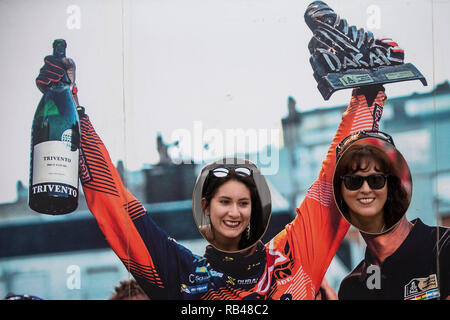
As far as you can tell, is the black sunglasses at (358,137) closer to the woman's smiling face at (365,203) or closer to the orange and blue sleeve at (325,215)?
the orange and blue sleeve at (325,215)

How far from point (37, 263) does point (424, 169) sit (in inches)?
97.6

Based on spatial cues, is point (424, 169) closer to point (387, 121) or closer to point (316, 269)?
point (387, 121)

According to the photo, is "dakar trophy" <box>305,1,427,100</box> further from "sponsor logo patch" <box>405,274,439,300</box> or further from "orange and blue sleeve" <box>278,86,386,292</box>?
"sponsor logo patch" <box>405,274,439,300</box>

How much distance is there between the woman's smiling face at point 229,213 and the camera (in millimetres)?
2975

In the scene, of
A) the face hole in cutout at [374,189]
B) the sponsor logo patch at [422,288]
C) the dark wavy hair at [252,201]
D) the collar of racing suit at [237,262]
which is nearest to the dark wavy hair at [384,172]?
the face hole in cutout at [374,189]

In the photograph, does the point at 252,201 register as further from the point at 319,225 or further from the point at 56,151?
the point at 56,151

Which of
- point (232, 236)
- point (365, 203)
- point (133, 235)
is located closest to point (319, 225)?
point (365, 203)

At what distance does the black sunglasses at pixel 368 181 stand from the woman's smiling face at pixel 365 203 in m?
0.02

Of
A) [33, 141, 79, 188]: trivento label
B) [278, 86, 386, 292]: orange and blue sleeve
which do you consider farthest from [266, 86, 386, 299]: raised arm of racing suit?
[33, 141, 79, 188]: trivento label

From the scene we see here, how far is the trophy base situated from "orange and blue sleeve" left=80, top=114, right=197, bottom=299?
1360 millimetres

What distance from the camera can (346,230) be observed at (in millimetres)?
2998

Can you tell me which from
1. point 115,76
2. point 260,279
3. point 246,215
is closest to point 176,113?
point 115,76

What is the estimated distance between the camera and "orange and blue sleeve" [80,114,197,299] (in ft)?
9.80

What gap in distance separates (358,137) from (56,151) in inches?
73.2
